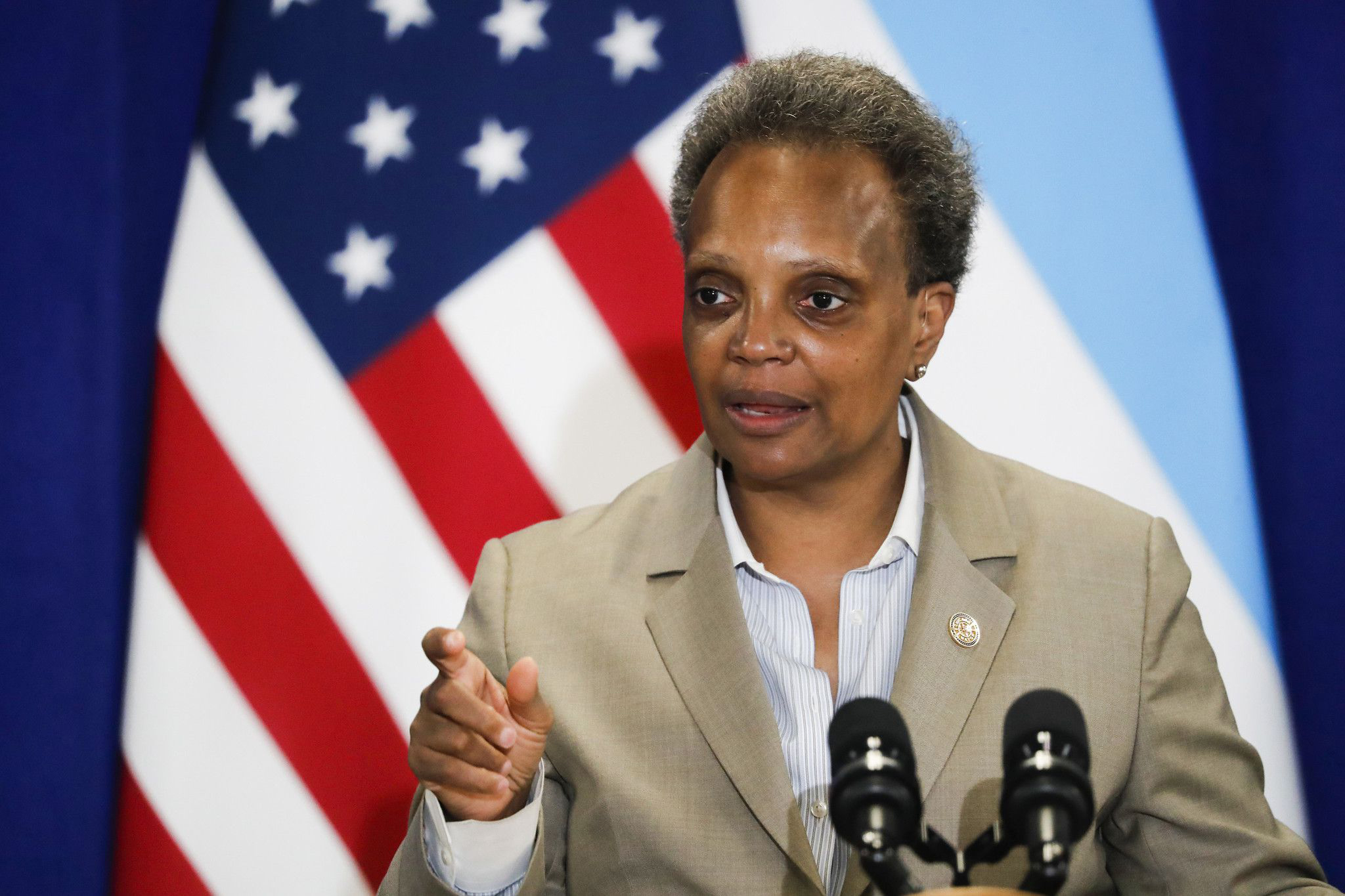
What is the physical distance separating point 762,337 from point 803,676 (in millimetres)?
478

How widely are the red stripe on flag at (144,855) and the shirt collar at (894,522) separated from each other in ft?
4.40

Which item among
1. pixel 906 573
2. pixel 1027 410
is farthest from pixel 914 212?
pixel 1027 410

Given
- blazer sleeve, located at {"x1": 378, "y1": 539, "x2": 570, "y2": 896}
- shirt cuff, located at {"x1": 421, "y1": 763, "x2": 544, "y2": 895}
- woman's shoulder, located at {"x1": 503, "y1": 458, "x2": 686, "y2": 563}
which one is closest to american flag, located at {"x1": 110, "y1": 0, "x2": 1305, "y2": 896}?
woman's shoulder, located at {"x1": 503, "y1": 458, "x2": 686, "y2": 563}

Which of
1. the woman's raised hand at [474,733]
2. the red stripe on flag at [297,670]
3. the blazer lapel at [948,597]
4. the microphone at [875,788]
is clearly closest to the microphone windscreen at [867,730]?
the microphone at [875,788]

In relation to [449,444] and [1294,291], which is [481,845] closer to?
[449,444]

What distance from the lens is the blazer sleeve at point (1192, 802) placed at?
63.1 inches

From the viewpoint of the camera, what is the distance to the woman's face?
5.32 feet

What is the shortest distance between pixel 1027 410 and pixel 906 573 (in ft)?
2.37

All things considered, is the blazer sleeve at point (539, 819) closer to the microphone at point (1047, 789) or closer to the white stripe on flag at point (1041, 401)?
the microphone at point (1047, 789)

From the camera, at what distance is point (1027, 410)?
2.38 meters

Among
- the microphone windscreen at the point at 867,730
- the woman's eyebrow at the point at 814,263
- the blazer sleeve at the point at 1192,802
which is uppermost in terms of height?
the woman's eyebrow at the point at 814,263

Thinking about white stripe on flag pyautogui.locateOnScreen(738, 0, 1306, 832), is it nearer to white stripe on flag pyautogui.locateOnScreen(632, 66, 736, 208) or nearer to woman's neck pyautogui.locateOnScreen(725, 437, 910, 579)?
white stripe on flag pyautogui.locateOnScreen(632, 66, 736, 208)

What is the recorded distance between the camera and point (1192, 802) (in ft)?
5.37

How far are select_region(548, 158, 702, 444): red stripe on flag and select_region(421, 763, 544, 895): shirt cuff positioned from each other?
109 centimetres
